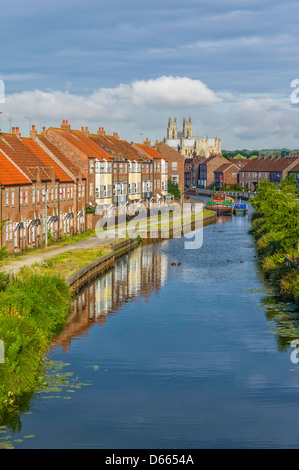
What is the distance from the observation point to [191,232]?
304 ft

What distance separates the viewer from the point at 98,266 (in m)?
54.9

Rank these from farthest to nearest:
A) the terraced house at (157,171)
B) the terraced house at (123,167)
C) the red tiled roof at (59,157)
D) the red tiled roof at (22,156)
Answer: the terraced house at (157,171)
the terraced house at (123,167)
the red tiled roof at (59,157)
the red tiled roof at (22,156)

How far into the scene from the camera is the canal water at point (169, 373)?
71.2ft

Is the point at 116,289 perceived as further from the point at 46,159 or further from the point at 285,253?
the point at 46,159

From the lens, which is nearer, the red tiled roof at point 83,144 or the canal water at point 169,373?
the canal water at point 169,373

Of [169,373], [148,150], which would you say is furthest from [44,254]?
[148,150]

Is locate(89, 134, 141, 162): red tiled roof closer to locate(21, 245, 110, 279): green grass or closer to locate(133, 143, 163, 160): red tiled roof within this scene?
locate(133, 143, 163, 160): red tiled roof

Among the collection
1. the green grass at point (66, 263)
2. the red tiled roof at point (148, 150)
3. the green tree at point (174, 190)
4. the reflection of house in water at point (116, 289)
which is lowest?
the reflection of house in water at point (116, 289)

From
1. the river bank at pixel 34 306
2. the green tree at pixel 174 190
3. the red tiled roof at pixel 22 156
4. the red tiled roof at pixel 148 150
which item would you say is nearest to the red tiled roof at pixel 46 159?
the red tiled roof at pixel 22 156

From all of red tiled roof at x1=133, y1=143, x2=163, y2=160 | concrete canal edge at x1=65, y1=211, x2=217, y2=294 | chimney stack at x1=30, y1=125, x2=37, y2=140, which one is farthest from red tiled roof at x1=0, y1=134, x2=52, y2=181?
red tiled roof at x1=133, y1=143, x2=163, y2=160

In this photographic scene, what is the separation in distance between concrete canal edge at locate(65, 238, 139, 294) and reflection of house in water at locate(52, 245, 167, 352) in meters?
0.53

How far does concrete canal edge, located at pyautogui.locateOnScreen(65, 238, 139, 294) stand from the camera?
45.6 m

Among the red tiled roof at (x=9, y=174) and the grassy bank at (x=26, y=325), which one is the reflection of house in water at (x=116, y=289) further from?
the red tiled roof at (x=9, y=174)

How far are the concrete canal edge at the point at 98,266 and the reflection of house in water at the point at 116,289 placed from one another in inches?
20.8
